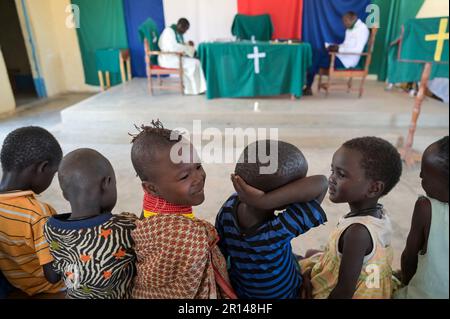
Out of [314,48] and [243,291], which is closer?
[243,291]

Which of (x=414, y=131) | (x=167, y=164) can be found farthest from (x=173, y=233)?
(x=414, y=131)

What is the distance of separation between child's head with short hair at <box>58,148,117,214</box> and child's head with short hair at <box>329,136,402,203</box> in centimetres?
57

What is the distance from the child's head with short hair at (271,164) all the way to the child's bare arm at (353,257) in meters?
0.21

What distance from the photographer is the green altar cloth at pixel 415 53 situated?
1235 mm

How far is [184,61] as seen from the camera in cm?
410

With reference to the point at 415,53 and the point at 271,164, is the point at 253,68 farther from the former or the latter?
the point at 271,164

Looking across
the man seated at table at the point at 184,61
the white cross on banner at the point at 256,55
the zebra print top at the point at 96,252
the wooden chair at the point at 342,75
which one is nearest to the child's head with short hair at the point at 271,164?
the zebra print top at the point at 96,252

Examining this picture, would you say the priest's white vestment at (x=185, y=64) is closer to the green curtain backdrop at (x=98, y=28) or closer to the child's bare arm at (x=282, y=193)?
the green curtain backdrop at (x=98, y=28)

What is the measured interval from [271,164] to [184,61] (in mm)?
3708

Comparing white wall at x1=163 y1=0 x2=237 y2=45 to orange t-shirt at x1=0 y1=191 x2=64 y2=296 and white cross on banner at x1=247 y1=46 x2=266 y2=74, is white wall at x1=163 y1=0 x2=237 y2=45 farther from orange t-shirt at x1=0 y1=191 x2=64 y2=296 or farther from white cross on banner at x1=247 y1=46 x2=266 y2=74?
orange t-shirt at x1=0 y1=191 x2=64 y2=296

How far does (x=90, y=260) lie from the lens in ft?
2.55

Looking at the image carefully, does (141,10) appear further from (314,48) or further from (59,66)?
(314,48)
